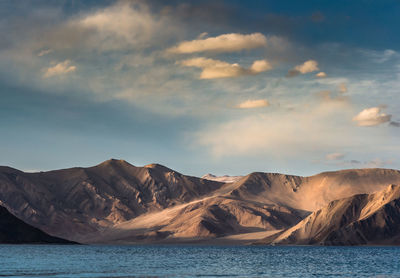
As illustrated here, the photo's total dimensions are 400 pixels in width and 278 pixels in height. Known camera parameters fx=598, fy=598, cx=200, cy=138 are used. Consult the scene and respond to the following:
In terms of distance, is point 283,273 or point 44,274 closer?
point 44,274

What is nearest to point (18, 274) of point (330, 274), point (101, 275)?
point (101, 275)

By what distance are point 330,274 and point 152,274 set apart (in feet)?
95.7

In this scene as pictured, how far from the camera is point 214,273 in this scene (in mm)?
97750

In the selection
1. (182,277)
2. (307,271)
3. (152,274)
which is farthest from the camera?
(307,271)

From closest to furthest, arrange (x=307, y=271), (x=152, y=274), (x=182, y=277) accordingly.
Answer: (x=182, y=277), (x=152, y=274), (x=307, y=271)

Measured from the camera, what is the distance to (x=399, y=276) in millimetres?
91438

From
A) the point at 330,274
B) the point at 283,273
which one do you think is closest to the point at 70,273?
the point at 283,273

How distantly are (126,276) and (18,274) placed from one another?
16.7m

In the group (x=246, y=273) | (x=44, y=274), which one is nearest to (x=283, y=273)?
(x=246, y=273)

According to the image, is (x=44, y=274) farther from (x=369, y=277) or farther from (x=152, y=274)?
(x=369, y=277)

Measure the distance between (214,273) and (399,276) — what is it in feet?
94.6

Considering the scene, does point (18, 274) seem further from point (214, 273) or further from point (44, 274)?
point (214, 273)

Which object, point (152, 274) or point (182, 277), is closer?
point (182, 277)

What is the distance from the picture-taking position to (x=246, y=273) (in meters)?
97.6
